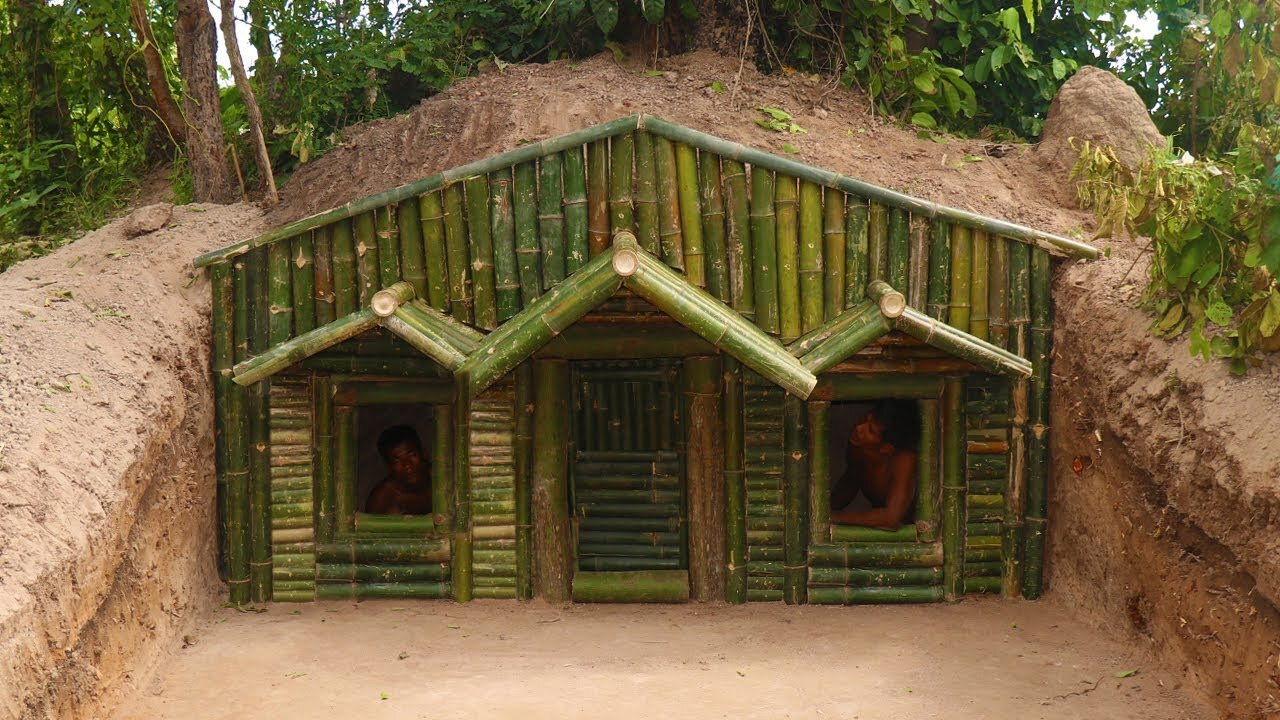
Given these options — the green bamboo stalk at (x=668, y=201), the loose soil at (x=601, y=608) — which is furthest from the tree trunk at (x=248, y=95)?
the green bamboo stalk at (x=668, y=201)

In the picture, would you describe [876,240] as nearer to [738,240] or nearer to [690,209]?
[738,240]

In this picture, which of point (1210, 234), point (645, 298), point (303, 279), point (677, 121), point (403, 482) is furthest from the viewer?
point (677, 121)

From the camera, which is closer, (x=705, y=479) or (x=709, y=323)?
(x=709, y=323)

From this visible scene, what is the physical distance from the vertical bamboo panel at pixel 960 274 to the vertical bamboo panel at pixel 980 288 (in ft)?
0.08

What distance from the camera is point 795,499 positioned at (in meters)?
7.21

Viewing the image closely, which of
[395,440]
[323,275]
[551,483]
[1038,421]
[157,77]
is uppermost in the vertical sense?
[157,77]

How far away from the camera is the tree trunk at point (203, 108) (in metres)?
8.90

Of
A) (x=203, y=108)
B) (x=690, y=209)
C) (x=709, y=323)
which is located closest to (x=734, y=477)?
(x=709, y=323)

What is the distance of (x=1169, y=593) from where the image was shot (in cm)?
612

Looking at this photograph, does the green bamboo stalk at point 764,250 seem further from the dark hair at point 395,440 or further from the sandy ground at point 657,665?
the dark hair at point 395,440

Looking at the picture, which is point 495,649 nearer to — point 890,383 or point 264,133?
point 890,383

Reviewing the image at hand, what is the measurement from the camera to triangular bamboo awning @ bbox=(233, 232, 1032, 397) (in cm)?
608

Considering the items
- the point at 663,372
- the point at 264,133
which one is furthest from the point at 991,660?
the point at 264,133

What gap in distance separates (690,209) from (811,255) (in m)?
0.72
